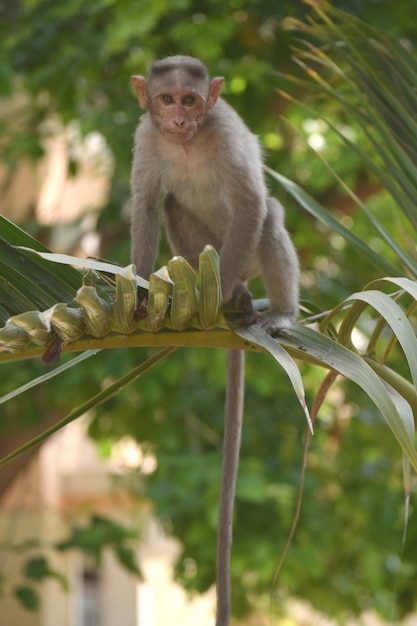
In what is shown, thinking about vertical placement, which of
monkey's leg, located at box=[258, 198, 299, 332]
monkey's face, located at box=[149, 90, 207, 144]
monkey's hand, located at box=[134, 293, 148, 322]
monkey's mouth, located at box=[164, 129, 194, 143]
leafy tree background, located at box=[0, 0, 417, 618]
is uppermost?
monkey's face, located at box=[149, 90, 207, 144]

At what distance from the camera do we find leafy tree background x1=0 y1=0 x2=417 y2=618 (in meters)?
6.29

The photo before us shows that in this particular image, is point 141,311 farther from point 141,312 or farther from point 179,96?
Result: point 179,96

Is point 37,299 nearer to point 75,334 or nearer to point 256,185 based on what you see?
point 75,334

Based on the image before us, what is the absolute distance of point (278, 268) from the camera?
350cm

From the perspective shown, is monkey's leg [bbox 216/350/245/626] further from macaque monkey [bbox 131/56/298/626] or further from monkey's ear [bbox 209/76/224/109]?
monkey's ear [bbox 209/76/224/109]

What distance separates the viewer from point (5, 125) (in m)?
7.89

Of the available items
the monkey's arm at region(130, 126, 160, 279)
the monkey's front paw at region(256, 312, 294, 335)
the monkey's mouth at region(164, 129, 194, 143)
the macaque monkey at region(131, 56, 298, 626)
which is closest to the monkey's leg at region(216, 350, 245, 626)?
the macaque monkey at region(131, 56, 298, 626)

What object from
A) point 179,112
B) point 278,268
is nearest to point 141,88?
point 179,112

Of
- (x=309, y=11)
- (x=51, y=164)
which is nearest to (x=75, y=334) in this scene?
(x=309, y=11)

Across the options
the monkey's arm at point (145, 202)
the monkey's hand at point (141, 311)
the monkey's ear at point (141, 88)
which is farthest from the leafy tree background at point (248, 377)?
the monkey's hand at point (141, 311)

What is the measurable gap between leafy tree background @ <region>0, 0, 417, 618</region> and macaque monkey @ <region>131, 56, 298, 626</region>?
1.97 metres

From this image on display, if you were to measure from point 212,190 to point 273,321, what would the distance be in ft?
2.33

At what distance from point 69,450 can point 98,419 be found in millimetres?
5339

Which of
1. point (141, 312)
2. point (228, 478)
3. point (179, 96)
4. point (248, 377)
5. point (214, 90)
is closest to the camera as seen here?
point (141, 312)
